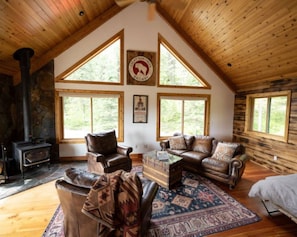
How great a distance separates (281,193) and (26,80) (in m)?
5.29

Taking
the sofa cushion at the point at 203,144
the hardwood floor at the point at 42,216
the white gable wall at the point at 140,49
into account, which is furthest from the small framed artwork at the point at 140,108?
the hardwood floor at the point at 42,216

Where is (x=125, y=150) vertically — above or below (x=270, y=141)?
below

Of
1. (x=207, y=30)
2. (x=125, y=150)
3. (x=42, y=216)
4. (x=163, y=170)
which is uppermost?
(x=207, y=30)

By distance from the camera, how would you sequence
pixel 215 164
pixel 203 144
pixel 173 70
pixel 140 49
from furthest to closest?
pixel 173 70
pixel 140 49
pixel 203 144
pixel 215 164

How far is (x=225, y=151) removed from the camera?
3844 mm

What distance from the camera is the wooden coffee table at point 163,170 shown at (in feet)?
10.7

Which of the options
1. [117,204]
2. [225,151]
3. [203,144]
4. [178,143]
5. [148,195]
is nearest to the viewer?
[117,204]

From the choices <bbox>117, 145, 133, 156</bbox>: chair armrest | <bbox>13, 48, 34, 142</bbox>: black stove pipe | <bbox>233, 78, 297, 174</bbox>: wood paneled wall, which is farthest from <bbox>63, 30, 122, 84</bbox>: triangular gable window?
<bbox>233, 78, 297, 174</bbox>: wood paneled wall

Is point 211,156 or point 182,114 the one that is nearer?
point 211,156

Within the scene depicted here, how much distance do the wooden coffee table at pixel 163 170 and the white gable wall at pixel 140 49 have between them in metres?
1.74

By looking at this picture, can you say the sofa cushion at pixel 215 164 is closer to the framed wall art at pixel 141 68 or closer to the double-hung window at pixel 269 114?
the double-hung window at pixel 269 114

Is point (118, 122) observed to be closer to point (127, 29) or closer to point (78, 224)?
point (127, 29)

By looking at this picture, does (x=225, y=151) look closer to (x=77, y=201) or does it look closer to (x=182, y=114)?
(x=182, y=114)

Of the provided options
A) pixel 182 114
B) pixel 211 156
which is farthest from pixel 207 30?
pixel 211 156
